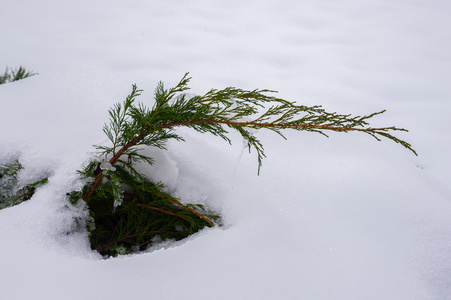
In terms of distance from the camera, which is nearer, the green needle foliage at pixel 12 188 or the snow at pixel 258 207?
the snow at pixel 258 207

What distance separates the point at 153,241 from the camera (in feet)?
4.91

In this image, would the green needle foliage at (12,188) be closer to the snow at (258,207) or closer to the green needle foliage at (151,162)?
the snow at (258,207)

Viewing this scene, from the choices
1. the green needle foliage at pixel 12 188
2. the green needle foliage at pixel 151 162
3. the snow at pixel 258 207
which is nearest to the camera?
the snow at pixel 258 207

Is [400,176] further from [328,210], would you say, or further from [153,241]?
[153,241]

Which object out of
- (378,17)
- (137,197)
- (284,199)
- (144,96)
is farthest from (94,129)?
(378,17)

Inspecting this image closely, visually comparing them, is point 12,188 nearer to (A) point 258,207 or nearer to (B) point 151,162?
(B) point 151,162

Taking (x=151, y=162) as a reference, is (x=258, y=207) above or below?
below

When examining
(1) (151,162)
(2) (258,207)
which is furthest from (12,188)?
(2) (258,207)

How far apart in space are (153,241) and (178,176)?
34 cm

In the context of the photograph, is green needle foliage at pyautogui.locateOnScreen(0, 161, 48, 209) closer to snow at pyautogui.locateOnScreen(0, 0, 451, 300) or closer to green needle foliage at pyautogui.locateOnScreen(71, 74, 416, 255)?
snow at pyautogui.locateOnScreen(0, 0, 451, 300)

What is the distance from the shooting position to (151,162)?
141cm

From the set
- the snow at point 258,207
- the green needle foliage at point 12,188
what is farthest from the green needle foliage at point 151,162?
the green needle foliage at point 12,188

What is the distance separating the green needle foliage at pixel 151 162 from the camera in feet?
4.07

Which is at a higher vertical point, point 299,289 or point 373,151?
point 373,151
